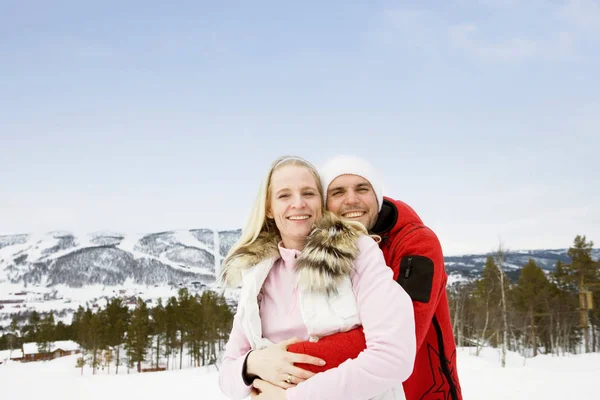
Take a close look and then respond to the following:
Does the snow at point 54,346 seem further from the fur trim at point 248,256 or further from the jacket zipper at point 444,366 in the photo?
the jacket zipper at point 444,366

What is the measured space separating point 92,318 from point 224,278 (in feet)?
180

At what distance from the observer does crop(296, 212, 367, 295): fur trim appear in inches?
73.3

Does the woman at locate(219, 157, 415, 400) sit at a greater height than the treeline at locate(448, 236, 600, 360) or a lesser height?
greater

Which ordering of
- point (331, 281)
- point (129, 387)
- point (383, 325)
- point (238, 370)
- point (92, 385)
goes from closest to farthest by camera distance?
point (383, 325) < point (331, 281) < point (238, 370) < point (129, 387) < point (92, 385)

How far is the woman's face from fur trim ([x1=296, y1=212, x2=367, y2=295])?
107 mm

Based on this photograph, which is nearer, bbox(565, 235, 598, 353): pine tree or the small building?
bbox(565, 235, 598, 353): pine tree

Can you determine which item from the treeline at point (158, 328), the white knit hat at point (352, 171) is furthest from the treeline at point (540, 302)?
the white knit hat at point (352, 171)

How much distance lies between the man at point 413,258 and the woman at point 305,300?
0.31m

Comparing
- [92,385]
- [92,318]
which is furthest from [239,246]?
[92,318]

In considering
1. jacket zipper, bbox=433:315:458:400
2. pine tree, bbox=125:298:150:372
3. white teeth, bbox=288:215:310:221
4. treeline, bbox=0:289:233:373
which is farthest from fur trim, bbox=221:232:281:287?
pine tree, bbox=125:298:150:372

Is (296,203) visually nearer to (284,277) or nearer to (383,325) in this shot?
(284,277)

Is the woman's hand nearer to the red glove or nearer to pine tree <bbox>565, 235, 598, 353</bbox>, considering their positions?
the red glove

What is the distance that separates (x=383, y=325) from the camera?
1694 millimetres

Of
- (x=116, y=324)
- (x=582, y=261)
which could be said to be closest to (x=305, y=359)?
(x=582, y=261)
